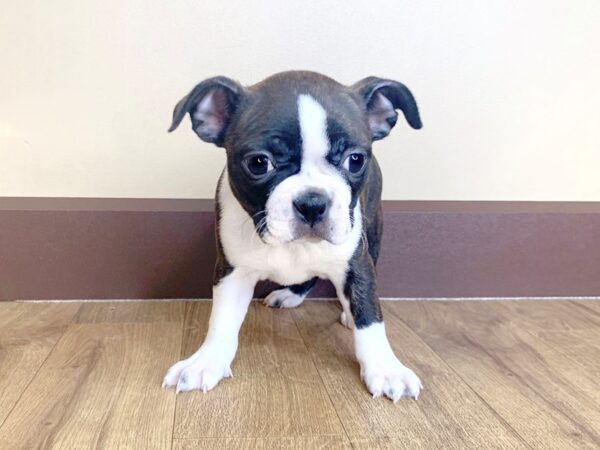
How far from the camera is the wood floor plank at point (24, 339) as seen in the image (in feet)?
5.63

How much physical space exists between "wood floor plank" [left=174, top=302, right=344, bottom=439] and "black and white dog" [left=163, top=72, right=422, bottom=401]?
85 millimetres

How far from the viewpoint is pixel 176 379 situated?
1.75 metres

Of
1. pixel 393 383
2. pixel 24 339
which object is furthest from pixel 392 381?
pixel 24 339

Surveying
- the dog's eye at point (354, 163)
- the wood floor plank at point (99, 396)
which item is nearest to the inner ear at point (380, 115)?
the dog's eye at point (354, 163)

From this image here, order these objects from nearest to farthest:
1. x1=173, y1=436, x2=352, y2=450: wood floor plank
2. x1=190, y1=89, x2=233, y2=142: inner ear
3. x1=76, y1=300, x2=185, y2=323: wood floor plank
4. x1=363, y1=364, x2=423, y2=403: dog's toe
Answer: x1=173, y1=436, x2=352, y2=450: wood floor plank
x1=363, y1=364, x2=423, y2=403: dog's toe
x1=190, y1=89, x2=233, y2=142: inner ear
x1=76, y1=300, x2=185, y2=323: wood floor plank

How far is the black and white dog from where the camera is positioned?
162cm

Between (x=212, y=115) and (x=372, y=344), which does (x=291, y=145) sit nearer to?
(x=212, y=115)

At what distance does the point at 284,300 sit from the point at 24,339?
3.18 feet

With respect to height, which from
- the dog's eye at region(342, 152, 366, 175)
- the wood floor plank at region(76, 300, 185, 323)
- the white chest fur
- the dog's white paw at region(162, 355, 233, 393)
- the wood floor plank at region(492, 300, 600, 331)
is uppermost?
the dog's eye at region(342, 152, 366, 175)

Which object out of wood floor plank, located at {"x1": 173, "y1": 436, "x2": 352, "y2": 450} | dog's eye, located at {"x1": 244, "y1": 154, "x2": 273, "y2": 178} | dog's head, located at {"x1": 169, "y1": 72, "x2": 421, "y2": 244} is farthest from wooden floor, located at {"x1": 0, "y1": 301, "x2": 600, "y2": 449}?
dog's eye, located at {"x1": 244, "y1": 154, "x2": 273, "y2": 178}

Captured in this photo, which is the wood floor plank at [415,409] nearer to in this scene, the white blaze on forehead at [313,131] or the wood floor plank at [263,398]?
the wood floor plank at [263,398]

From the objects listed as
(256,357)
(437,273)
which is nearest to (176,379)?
(256,357)

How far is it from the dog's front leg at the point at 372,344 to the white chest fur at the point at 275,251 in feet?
0.18

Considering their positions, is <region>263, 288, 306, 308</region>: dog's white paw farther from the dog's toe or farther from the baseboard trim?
the dog's toe
